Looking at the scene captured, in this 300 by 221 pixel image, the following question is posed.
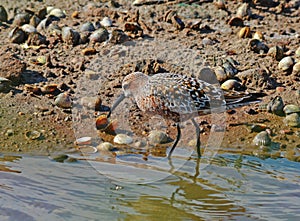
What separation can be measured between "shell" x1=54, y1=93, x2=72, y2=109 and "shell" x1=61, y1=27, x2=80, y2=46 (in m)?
1.30

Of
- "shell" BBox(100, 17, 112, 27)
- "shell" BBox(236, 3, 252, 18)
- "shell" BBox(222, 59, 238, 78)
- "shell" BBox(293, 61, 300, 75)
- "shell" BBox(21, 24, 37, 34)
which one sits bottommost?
"shell" BBox(222, 59, 238, 78)

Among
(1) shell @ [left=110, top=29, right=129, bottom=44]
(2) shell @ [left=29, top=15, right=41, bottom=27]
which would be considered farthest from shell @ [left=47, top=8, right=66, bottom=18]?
(1) shell @ [left=110, top=29, right=129, bottom=44]

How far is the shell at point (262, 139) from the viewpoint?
7086 millimetres

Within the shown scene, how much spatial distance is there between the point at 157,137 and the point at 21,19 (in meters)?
3.18

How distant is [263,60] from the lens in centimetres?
858

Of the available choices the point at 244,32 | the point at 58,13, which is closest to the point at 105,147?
the point at 244,32

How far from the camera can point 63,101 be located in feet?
25.0

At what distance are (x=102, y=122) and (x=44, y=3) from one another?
3.28 m

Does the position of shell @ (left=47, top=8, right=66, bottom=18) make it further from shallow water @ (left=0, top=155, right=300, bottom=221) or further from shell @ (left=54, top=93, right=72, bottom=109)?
shallow water @ (left=0, top=155, right=300, bottom=221)

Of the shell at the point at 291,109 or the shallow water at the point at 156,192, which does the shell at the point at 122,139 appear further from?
the shell at the point at 291,109

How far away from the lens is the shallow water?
5.69 metres

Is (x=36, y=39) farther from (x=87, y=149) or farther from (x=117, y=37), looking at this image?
(x=87, y=149)

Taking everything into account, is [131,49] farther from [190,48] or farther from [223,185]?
[223,185]

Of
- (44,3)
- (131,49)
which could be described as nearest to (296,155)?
(131,49)
